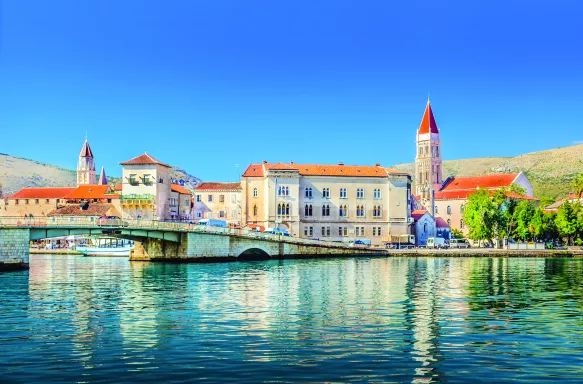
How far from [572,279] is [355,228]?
192 feet

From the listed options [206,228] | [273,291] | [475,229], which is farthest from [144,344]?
[475,229]

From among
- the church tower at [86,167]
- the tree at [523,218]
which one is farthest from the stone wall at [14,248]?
the church tower at [86,167]

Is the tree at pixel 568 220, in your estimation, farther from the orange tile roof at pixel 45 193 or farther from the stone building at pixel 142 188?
the orange tile roof at pixel 45 193

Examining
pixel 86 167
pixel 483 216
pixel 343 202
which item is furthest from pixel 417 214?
pixel 86 167

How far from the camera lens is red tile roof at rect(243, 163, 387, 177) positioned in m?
108

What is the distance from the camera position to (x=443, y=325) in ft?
87.0

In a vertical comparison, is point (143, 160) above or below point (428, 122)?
below

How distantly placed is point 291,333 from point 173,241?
54.9 m

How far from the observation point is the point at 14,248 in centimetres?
6234

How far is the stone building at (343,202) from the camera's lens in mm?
106750

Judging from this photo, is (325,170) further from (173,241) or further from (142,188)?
(173,241)

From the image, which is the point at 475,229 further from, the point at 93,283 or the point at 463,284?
the point at 93,283

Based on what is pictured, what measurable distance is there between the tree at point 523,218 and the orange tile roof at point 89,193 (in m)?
77.3

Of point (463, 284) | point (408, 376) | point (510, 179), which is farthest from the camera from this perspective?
point (510, 179)
